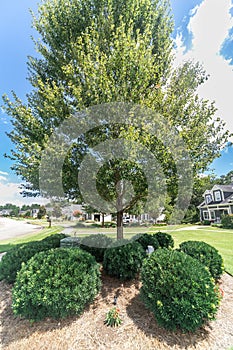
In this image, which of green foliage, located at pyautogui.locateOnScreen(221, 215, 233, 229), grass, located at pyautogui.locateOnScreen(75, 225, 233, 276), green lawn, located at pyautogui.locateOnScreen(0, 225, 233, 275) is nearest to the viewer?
grass, located at pyautogui.locateOnScreen(75, 225, 233, 276)

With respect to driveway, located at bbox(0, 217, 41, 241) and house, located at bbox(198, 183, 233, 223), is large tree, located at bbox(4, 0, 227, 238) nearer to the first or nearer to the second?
driveway, located at bbox(0, 217, 41, 241)

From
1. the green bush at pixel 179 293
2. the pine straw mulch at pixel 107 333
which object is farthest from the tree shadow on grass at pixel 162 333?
the green bush at pixel 179 293

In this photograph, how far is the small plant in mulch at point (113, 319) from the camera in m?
3.02

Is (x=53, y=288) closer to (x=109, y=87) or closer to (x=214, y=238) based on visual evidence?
(x=109, y=87)

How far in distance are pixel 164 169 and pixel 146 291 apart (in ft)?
8.62

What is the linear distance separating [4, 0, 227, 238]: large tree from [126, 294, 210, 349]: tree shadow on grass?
8.90 feet

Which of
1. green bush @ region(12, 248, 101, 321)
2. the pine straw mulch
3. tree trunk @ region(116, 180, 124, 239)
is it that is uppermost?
tree trunk @ region(116, 180, 124, 239)

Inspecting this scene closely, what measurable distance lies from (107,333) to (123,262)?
1.48 metres

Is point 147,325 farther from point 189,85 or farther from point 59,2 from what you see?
point 59,2

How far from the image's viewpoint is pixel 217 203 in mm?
24953

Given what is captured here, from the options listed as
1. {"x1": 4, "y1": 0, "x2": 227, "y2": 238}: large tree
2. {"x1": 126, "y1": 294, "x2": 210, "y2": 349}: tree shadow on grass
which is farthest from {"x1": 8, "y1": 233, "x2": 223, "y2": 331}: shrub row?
{"x1": 4, "y1": 0, "x2": 227, "y2": 238}: large tree

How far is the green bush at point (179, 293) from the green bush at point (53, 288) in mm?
1101

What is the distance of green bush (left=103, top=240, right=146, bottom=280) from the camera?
4215 mm

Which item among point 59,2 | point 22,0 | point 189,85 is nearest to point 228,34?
point 189,85
